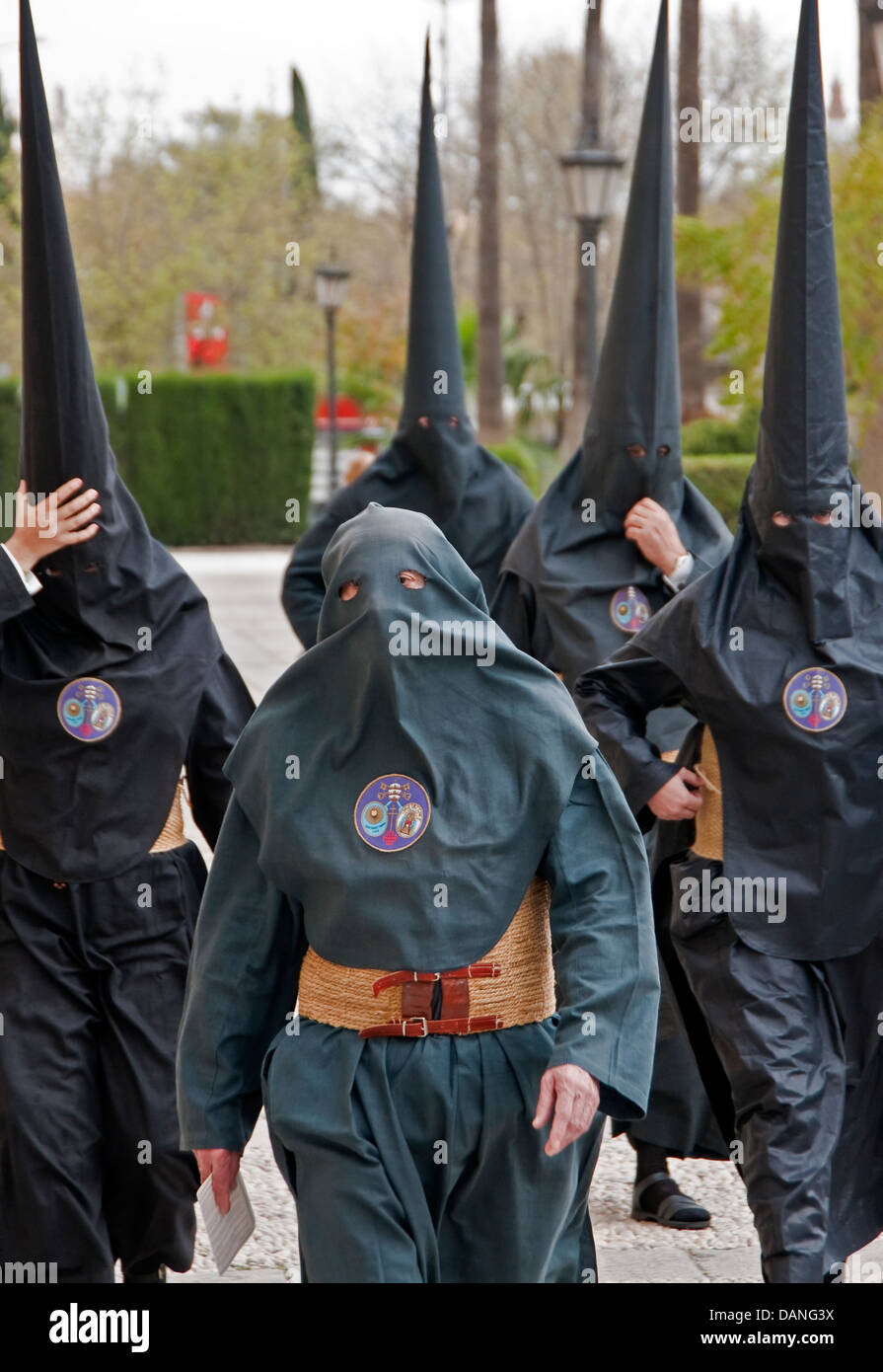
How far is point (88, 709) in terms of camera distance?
14.8 ft

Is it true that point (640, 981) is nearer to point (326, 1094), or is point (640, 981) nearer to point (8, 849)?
point (326, 1094)

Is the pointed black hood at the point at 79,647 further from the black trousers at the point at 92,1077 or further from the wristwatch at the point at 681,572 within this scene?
the wristwatch at the point at 681,572

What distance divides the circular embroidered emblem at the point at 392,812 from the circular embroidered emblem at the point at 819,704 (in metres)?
1.62

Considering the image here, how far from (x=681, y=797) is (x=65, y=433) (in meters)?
1.75

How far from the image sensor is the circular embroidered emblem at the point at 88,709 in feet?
14.8

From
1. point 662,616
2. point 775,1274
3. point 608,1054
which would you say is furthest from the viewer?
point 662,616

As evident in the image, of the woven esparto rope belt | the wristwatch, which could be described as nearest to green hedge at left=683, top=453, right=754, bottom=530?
the wristwatch

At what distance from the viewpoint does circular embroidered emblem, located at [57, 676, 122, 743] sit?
4496 millimetres

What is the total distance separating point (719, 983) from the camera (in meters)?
4.62

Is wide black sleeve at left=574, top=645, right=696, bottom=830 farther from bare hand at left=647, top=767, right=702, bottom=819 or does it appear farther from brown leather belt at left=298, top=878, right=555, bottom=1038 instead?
brown leather belt at left=298, top=878, right=555, bottom=1038

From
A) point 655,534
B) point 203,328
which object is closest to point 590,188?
point 655,534

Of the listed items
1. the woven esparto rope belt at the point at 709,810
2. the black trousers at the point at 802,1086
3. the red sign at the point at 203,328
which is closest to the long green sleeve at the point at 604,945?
the black trousers at the point at 802,1086

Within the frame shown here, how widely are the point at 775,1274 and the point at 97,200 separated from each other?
3272 centimetres

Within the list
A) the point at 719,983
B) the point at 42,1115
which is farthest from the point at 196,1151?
the point at 719,983
